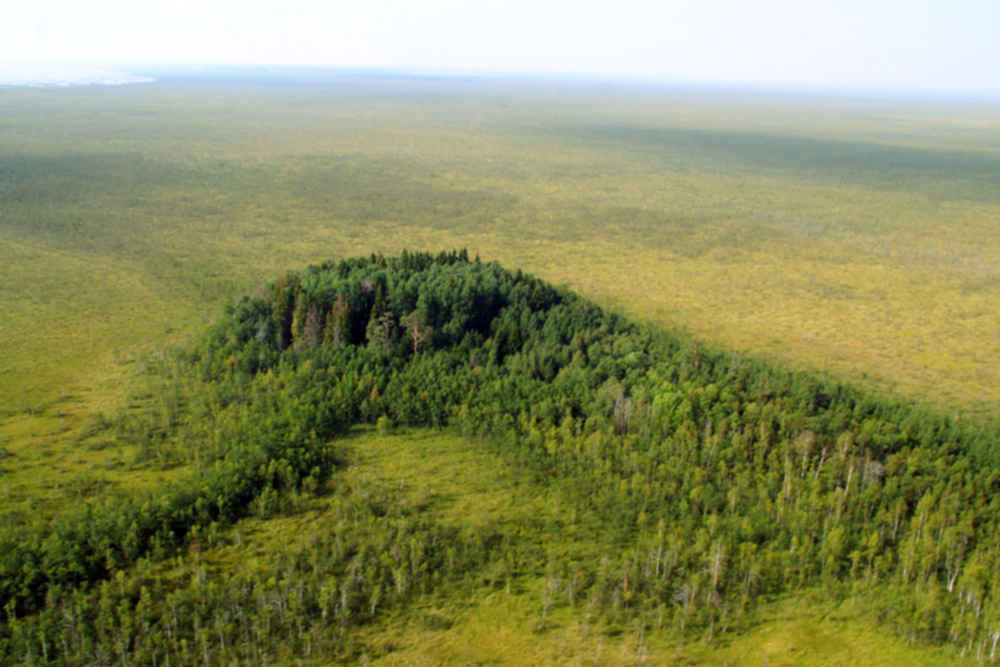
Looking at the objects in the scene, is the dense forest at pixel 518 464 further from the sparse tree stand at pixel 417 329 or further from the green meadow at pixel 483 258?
the green meadow at pixel 483 258

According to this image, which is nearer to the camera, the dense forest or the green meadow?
the dense forest

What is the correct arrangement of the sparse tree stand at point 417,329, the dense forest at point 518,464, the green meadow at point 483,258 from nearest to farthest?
the dense forest at point 518,464 < the green meadow at point 483,258 < the sparse tree stand at point 417,329

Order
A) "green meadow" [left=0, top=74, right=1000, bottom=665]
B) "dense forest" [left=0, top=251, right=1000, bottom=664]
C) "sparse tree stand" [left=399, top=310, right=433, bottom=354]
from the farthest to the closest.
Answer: "sparse tree stand" [left=399, top=310, right=433, bottom=354] < "green meadow" [left=0, top=74, right=1000, bottom=665] < "dense forest" [left=0, top=251, right=1000, bottom=664]

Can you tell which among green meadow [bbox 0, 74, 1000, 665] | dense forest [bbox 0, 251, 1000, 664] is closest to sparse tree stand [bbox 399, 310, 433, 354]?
dense forest [bbox 0, 251, 1000, 664]

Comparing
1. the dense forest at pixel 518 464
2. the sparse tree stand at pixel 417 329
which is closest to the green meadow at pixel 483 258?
the dense forest at pixel 518 464

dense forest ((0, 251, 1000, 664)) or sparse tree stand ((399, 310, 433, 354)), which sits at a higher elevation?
sparse tree stand ((399, 310, 433, 354))

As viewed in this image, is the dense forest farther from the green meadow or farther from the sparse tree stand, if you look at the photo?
the green meadow

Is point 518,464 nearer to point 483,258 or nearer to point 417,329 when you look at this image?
point 417,329

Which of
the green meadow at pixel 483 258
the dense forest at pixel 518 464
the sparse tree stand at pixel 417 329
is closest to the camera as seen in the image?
the dense forest at pixel 518 464
